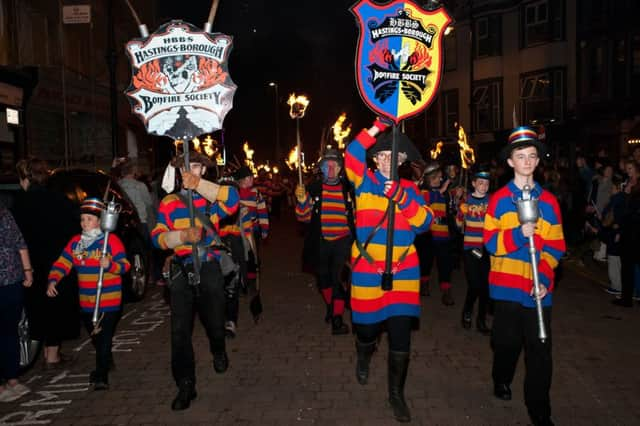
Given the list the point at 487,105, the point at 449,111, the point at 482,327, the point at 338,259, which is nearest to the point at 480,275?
the point at 482,327

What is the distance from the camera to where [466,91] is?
31594 millimetres

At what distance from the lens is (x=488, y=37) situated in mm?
30344

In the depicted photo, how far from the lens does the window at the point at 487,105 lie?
30047 mm

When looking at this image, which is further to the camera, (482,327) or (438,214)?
(438,214)

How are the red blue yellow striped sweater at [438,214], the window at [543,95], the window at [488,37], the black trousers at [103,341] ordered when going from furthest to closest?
the window at [488,37]
the window at [543,95]
the red blue yellow striped sweater at [438,214]
the black trousers at [103,341]

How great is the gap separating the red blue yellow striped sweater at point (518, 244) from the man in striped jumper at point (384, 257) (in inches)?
20.2

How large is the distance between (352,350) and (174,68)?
337 cm

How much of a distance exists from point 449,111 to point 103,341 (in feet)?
96.8

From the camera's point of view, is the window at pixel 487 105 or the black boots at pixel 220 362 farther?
the window at pixel 487 105

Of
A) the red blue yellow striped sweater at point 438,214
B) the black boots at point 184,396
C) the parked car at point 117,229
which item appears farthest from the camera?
the red blue yellow striped sweater at point 438,214

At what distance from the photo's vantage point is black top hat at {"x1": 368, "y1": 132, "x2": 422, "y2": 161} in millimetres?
4814

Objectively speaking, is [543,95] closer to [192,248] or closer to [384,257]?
[384,257]

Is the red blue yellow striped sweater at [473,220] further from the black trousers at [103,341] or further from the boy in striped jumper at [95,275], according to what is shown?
the black trousers at [103,341]

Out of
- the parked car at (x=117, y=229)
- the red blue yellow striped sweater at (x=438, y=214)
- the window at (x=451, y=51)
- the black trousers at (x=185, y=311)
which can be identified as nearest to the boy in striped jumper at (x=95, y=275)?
the parked car at (x=117, y=229)
